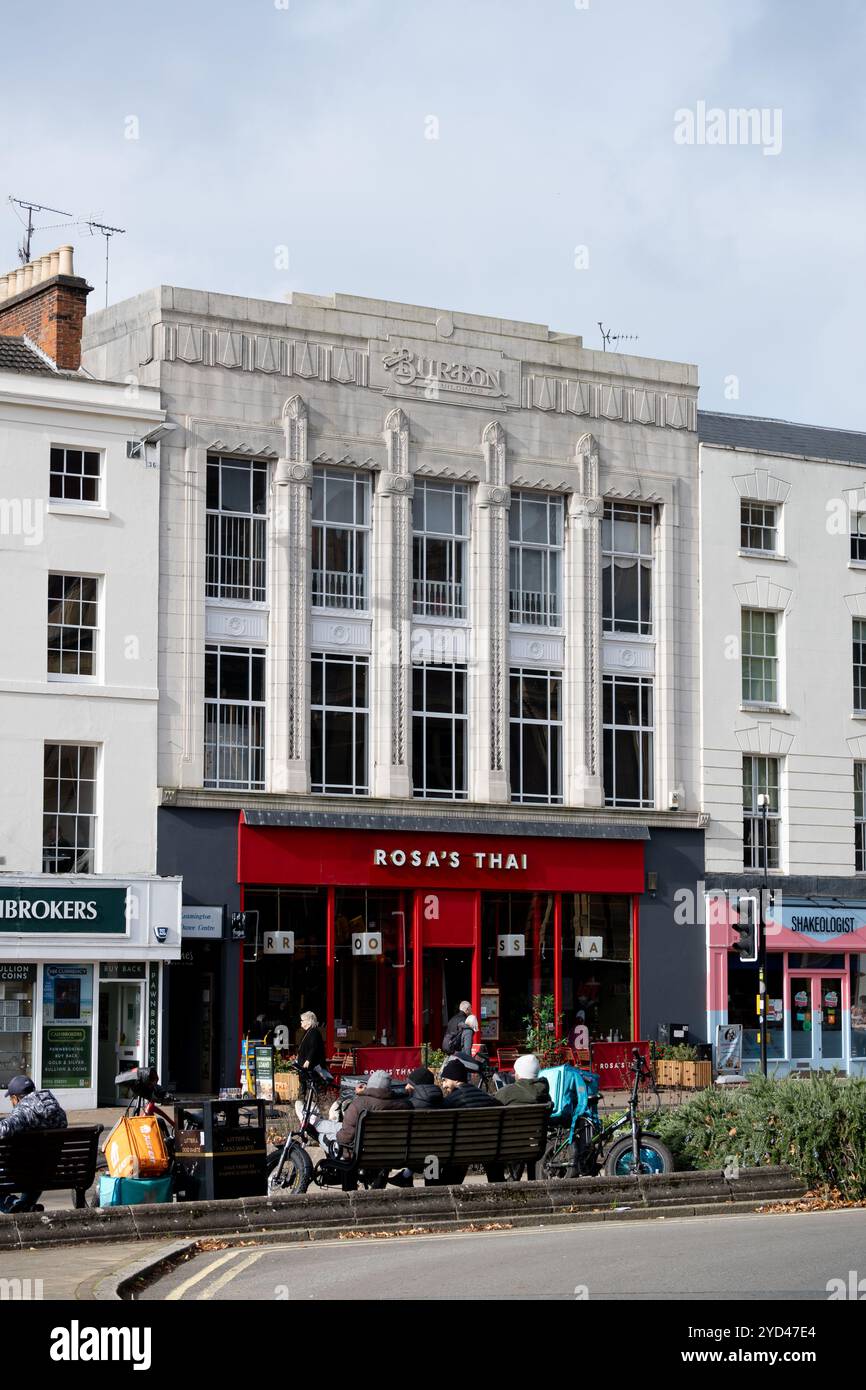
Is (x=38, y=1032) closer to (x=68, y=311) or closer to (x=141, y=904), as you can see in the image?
(x=141, y=904)

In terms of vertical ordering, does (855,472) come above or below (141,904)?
above

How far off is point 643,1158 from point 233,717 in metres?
17.3

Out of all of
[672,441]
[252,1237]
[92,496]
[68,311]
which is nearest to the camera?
[252,1237]

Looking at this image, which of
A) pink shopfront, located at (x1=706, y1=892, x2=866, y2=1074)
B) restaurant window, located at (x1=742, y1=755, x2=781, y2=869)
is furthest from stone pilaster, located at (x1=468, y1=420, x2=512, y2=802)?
restaurant window, located at (x1=742, y1=755, x2=781, y2=869)

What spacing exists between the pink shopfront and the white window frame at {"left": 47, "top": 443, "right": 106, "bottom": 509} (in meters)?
14.7

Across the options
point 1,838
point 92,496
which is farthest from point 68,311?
point 1,838

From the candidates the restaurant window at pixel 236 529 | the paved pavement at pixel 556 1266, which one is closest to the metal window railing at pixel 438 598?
the restaurant window at pixel 236 529

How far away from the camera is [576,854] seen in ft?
125

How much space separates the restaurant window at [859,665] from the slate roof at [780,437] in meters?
3.69

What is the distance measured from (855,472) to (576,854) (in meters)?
11.2

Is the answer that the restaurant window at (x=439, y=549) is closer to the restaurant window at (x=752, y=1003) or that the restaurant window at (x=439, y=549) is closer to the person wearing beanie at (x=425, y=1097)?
the restaurant window at (x=752, y=1003)

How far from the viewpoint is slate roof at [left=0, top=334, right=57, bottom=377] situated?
36.2m

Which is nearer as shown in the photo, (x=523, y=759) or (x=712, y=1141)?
(x=712, y=1141)

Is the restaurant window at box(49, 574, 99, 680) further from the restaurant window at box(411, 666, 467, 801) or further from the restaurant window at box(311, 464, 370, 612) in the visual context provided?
the restaurant window at box(411, 666, 467, 801)
